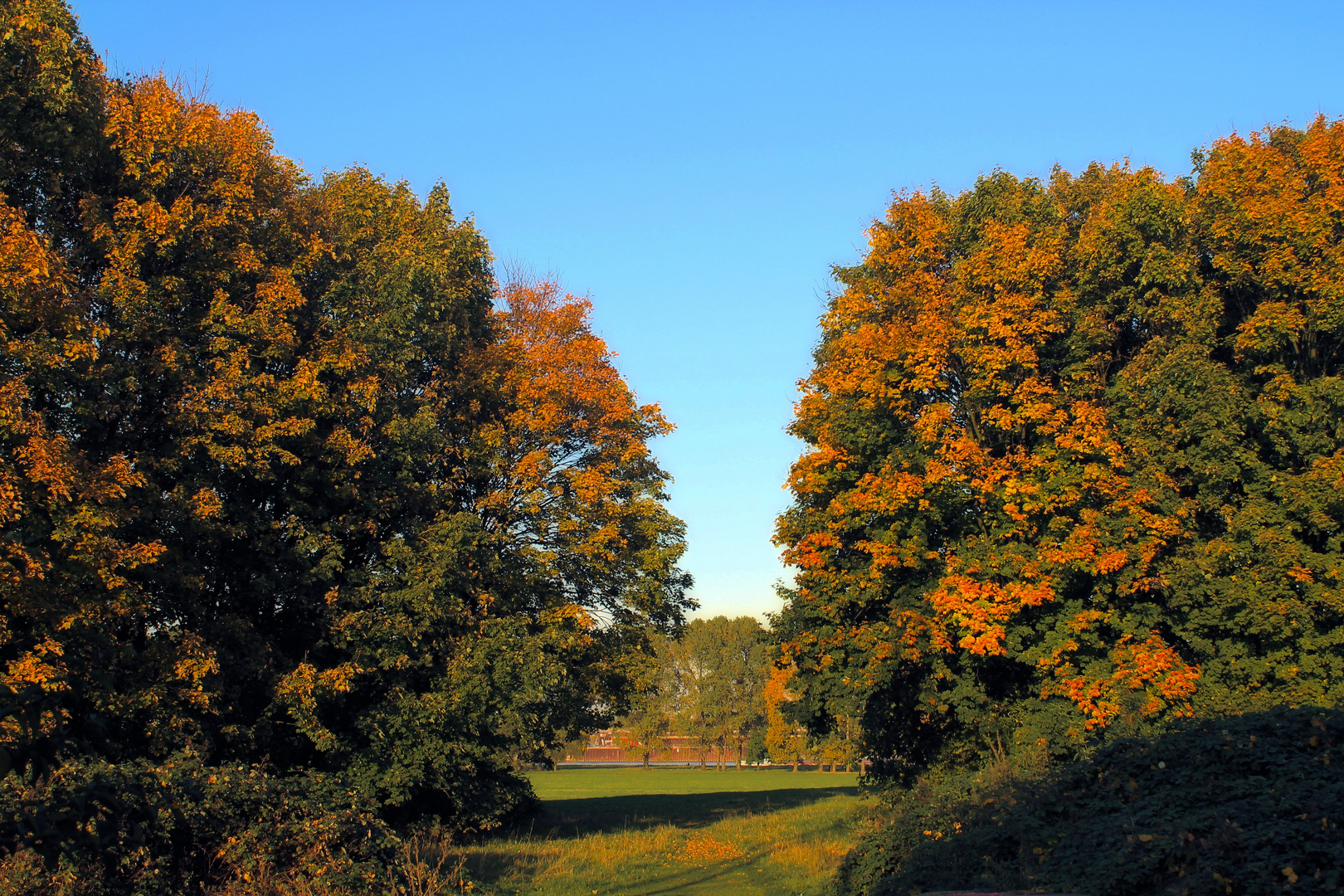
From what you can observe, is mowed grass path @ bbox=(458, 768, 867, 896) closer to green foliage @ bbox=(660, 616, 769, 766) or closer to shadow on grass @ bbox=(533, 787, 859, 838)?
shadow on grass @ bbox=(533, 787, 859, 838)

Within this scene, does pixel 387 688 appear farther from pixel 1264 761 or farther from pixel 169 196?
pixel 1264 761

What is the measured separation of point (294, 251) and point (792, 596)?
56.3ft

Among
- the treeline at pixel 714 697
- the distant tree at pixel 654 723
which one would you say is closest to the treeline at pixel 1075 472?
the distant tree at pixel 654 723

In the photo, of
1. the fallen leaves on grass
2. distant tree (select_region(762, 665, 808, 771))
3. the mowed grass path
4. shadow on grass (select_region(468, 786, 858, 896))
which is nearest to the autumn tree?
the mowed grass path

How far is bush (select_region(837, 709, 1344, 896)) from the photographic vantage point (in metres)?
9.31

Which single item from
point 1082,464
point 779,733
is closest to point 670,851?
point 1082,464

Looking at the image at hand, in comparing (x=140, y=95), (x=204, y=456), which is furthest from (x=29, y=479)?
(x=140, y=95)

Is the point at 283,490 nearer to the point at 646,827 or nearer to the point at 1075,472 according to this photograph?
the point at 646,827

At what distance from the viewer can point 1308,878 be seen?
344 inches

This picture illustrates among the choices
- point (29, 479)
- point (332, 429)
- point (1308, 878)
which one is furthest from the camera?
point (332, 429)

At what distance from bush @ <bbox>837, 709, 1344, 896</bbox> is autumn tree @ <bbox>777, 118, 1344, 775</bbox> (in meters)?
6.81

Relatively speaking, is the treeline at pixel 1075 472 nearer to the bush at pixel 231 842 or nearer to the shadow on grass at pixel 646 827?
the shadow on grass at pixel 646 827

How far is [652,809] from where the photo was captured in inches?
1610

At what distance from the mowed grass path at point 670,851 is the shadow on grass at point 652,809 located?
0.27 feet
